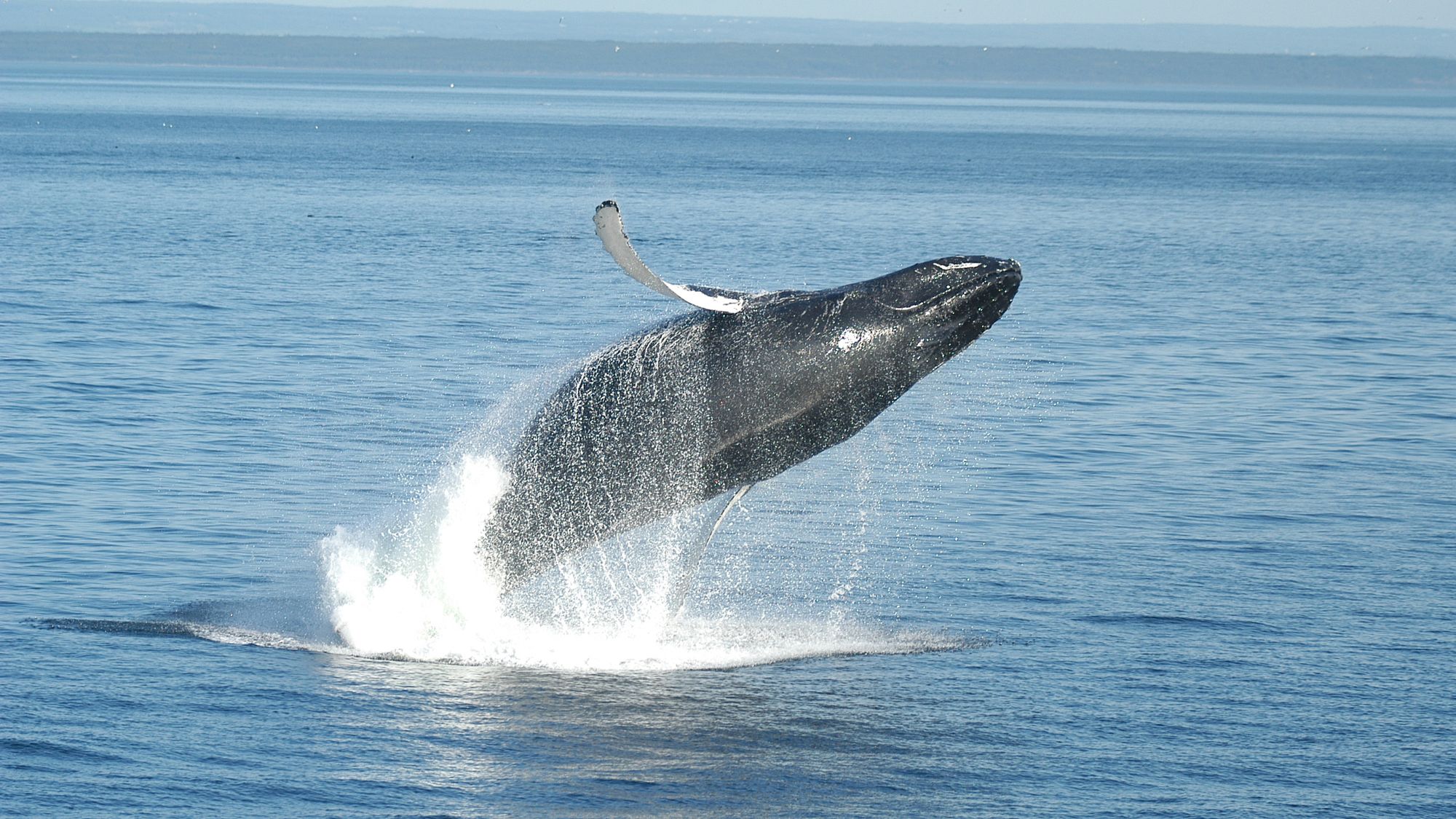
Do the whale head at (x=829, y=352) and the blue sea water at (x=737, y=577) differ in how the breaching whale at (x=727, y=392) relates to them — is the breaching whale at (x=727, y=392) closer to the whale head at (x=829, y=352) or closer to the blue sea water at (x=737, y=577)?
the whale head at (x=829, y=352)

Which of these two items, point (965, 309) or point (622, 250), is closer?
point (622, 250)

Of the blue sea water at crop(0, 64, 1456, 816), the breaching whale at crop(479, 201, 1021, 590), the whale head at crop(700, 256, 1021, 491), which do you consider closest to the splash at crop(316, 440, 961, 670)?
the blue sea water at crop(0, 64, 1456, 816)

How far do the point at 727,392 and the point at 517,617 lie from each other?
3818mm

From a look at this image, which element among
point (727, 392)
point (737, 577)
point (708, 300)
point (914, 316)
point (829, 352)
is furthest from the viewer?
point (737, 577)

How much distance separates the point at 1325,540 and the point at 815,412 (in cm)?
878

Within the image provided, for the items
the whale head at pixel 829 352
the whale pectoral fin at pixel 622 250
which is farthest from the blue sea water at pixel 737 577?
the whale pectoral fin at pixel 622 250

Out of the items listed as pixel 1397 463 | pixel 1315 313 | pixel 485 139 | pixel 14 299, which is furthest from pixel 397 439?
pixel 485 139

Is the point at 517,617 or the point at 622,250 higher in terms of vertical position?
the point at 622,250

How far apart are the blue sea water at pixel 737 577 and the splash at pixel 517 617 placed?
0.14 ft

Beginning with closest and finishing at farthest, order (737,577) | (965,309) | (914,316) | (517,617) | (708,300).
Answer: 1. (708,300)
2. (965,309)
3. (914,316)
4. (517,617)
5. (737,577)

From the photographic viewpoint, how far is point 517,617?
51.9 ft

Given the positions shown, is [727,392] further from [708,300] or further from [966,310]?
[966,310]

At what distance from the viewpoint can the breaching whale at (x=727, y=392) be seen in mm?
12711

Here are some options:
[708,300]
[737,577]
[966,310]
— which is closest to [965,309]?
[966,310]
